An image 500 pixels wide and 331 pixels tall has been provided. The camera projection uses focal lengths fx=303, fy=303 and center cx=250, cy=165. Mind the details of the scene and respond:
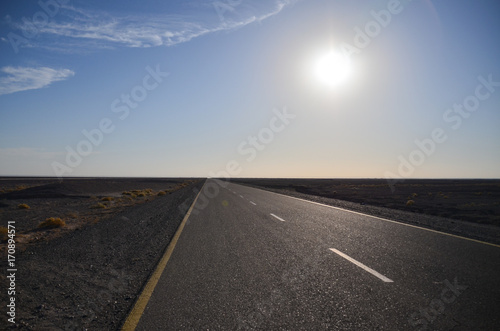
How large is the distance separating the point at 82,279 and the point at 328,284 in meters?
4.44

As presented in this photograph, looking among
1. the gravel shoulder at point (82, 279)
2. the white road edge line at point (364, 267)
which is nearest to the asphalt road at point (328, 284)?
the white road edge line at point (364, 267)

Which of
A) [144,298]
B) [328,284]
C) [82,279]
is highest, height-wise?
[328,284]

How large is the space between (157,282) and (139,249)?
3255 millimetres

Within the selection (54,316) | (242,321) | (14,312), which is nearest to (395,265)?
(242,321)

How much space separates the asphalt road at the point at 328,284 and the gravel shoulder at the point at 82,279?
1.77ft

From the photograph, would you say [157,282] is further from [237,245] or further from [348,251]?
[348,251]

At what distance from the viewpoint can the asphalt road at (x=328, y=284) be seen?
3605mm

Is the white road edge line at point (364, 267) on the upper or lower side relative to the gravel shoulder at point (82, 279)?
upper

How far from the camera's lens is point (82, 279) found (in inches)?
221

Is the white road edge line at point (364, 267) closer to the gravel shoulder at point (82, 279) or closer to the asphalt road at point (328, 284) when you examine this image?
the asphalt road at point (328, 284)

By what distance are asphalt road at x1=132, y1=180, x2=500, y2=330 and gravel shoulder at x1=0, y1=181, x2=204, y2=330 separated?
1.77 ft

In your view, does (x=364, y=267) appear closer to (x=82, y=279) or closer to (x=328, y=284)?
(x=328, y=284)

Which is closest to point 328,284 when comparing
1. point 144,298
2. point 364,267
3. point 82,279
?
point 364,267

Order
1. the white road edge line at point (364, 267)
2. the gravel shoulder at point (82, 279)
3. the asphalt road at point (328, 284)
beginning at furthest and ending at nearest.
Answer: the white road edge line at point (364, 267) → the gravel shoulder at point (82, 279) → the asphalt road at point (328, 284)
